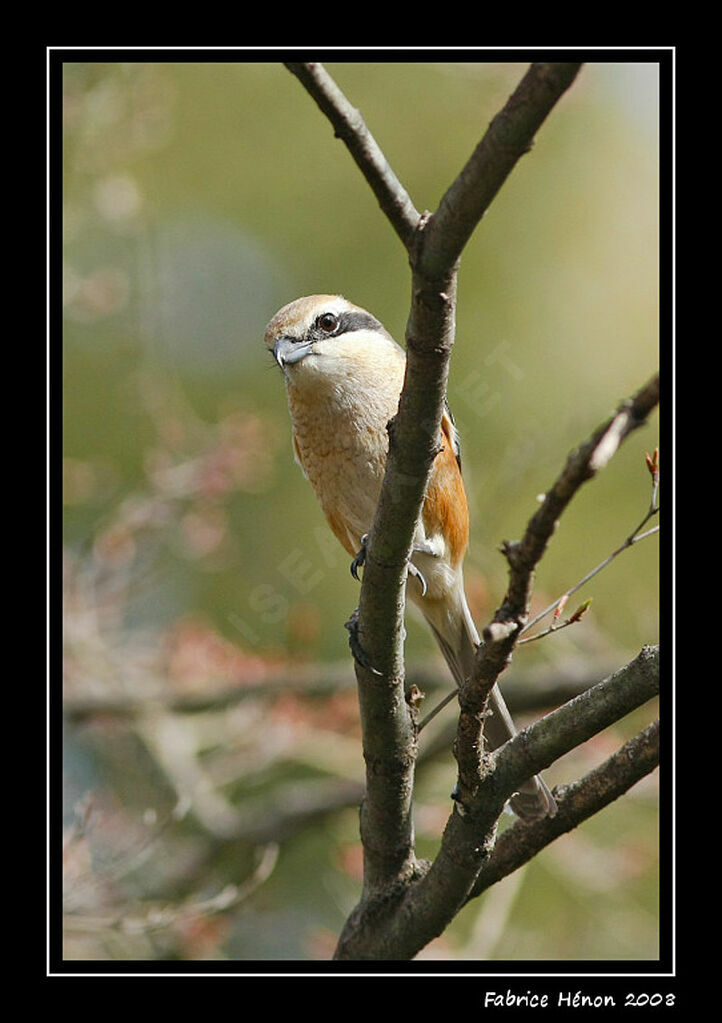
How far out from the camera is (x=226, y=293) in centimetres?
621

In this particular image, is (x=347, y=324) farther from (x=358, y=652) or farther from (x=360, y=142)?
(x=360, y=142)

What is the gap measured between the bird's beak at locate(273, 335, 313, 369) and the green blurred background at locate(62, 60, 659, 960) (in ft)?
3.30

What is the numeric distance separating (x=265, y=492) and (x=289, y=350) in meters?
3.01

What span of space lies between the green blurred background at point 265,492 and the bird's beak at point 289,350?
1.01m

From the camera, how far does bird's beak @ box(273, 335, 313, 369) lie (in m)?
3.20

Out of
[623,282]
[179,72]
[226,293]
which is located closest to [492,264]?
[623,282]

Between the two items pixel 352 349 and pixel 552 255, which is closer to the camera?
pixel 352 349

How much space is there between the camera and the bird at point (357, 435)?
10.4 feet

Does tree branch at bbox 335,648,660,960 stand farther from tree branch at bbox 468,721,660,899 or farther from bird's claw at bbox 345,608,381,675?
bird's claw at bbox 345,608,381,675

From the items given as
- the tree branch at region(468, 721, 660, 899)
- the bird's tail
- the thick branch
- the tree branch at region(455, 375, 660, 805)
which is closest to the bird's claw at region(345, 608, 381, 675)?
the thick branch

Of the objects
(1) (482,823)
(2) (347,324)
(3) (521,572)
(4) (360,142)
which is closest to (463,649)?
(2) (347,324)
